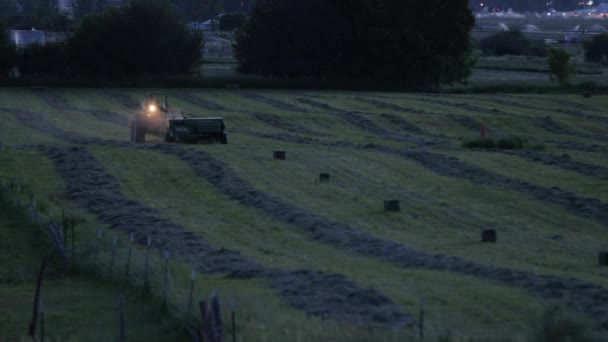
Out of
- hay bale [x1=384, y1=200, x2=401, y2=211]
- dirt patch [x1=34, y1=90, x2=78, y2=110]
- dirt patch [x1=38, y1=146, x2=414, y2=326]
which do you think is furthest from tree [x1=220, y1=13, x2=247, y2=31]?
hay bale [x1=384, y1=200, x2=401, y2=211]

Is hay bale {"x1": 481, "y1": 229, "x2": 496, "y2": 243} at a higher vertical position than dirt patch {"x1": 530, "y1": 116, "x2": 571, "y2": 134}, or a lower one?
higher

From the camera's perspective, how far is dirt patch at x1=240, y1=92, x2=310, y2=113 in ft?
174

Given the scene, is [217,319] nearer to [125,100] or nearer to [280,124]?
[280,124]

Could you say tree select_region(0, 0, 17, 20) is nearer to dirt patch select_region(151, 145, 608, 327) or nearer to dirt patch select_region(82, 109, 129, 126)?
dirt patch select_region(82, 109, 129, 126)

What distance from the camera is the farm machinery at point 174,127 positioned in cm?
3562

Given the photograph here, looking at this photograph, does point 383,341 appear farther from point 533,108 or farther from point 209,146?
point 533,108

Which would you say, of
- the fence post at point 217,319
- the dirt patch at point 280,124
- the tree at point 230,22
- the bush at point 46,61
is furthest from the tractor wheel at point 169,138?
the tree at point 230,22

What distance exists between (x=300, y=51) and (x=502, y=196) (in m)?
47.2

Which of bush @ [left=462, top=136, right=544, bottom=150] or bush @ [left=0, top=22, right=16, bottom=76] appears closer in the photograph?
bush @ [left=462, top=136, right=544, bottom=150]

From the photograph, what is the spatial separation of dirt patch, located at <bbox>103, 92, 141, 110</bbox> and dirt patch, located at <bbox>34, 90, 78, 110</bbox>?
8.76 ft

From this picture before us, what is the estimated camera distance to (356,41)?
71.6 metres

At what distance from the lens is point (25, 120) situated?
151 ft

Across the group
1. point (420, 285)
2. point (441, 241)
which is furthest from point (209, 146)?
point (420, 285)

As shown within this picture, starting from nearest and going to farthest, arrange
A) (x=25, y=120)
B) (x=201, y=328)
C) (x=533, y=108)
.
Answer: (x=201, y=328) < (x=25, y=120) < (x=533, y=108)
